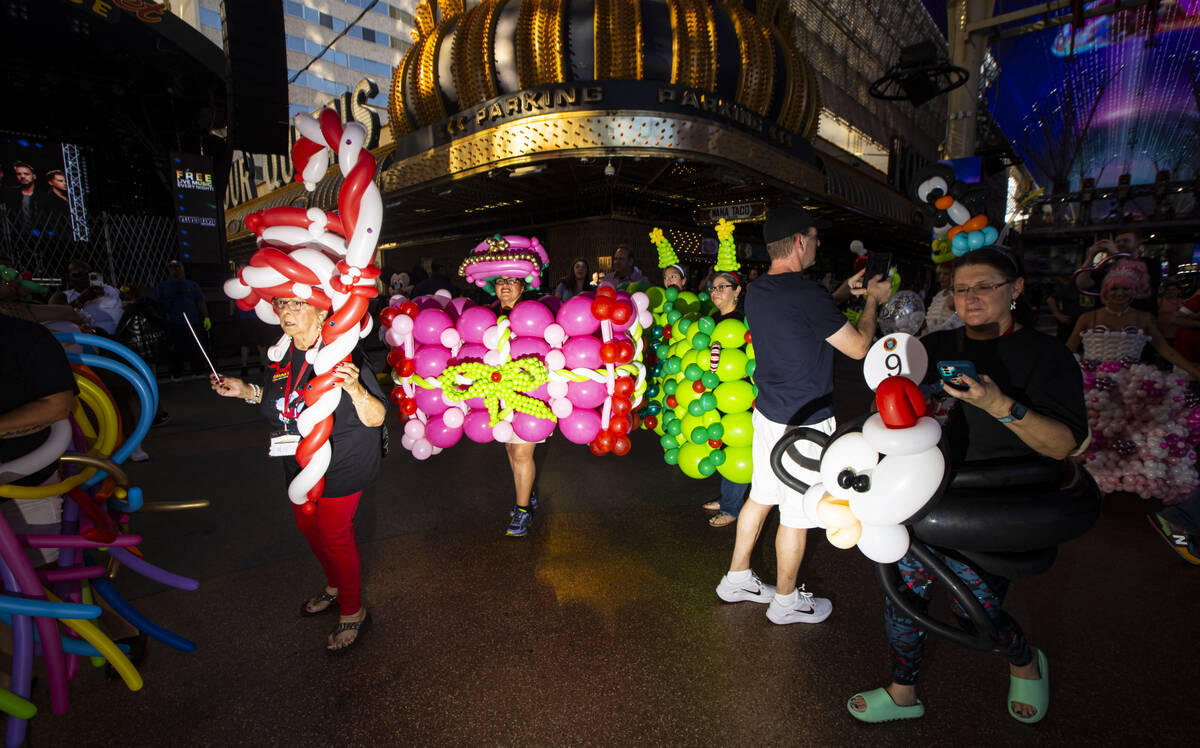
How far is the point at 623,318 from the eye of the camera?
2.90 metres

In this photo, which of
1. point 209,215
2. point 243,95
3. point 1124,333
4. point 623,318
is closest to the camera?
point 623,318

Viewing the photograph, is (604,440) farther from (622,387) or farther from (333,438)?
(333,438)

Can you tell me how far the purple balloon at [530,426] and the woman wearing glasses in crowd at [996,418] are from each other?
1.91 meters

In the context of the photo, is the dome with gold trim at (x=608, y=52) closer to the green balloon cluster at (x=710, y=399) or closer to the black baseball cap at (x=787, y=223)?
the green balloon cluster at (x=710, y=399)

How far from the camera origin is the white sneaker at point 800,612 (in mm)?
2463

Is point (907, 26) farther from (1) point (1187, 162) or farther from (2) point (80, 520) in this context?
(1) point (1187, 162)

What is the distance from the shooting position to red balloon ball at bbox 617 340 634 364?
9.66 feet

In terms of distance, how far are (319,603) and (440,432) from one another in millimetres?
1095

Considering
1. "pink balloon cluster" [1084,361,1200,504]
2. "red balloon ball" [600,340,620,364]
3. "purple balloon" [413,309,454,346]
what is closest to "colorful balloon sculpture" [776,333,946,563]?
"red balloon ball" [600,340,620,364]

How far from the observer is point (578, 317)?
116 inches

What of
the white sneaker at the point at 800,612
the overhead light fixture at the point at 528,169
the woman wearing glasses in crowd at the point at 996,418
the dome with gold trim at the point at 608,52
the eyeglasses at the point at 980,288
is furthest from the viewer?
the overhead light fixture at the point at 528,169

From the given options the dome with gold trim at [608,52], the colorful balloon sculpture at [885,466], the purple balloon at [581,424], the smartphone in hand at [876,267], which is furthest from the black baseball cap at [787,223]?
the dome with gold trim at [608,52]

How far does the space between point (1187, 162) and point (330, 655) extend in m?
60.1

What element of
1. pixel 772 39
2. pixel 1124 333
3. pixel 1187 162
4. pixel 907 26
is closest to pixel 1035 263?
pixel 1187 162
